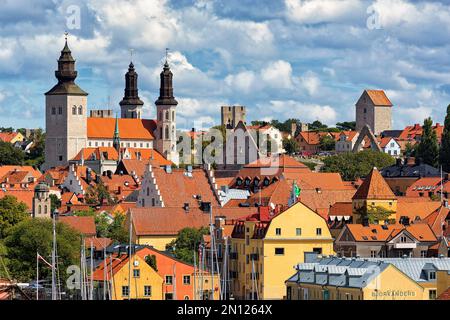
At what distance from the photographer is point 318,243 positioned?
52.9 metres

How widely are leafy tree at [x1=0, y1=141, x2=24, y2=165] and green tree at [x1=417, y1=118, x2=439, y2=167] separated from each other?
55223mm

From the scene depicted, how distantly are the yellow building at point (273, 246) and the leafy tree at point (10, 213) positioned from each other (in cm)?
1901

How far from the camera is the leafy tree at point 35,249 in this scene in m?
50.0

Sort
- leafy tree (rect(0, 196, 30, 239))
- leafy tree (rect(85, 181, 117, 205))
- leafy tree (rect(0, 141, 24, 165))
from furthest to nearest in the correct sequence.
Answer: leafy tree (rect(0, 141, 24, 165)), leafy tree (rect(85, 181, 117, 205)), leafy tree (rect(0, 196, 30, 239))

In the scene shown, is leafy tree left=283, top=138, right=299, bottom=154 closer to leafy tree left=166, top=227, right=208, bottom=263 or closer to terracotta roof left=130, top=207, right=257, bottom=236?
terracotta roof left=130, top=207, right=257, bottom=236

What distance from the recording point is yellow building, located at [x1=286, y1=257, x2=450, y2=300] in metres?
34.7

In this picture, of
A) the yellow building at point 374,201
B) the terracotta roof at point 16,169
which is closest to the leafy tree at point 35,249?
the yellow building at point 374,201

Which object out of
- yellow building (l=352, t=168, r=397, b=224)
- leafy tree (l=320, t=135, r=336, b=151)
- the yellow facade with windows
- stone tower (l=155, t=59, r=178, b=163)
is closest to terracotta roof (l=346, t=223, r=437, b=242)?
yellow building (l=352, t=168, r=397, b=224)

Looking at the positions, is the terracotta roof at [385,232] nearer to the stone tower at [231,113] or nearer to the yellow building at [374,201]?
the yellow building at [374,201]

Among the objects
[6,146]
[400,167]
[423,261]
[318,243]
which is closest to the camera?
[423,261]
